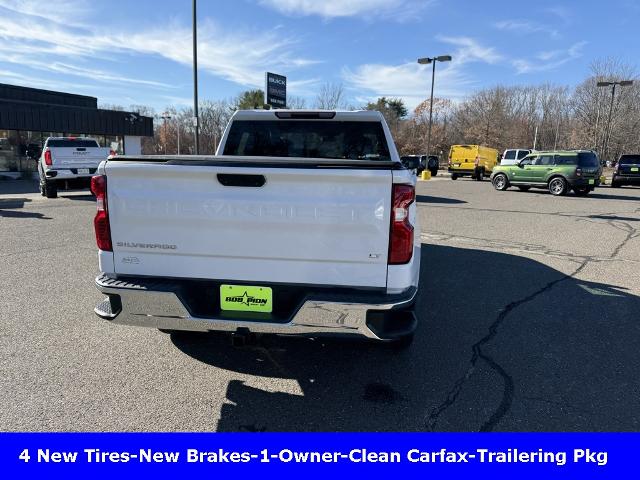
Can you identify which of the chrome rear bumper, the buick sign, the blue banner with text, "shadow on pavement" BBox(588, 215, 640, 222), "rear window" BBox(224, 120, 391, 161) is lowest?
the blue banner with text

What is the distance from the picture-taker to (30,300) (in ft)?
15.9

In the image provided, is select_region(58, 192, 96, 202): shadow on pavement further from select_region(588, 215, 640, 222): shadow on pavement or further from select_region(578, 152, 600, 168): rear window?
select_region(578, 152, 600, 168): rear window

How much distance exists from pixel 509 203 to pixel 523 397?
13.9 meters

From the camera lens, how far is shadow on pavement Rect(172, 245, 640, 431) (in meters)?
2.81

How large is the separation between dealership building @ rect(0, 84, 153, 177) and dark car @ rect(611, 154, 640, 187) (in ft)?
84.5

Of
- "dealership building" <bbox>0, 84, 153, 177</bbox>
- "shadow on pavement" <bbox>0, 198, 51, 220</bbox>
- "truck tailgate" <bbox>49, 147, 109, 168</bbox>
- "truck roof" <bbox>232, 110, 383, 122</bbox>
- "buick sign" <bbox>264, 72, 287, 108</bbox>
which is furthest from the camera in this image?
"buick sign" <bbox>264, 72, 287, 108</bbox>

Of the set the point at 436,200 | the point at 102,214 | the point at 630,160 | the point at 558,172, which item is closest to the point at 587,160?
the point at 558,172

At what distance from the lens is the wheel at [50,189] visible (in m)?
14.5

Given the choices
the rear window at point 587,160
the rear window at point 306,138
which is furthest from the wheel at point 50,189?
the rear window at point 587,160

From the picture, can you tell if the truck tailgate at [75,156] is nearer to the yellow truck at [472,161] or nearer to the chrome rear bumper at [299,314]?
the chrome rear bumper at [299,314]

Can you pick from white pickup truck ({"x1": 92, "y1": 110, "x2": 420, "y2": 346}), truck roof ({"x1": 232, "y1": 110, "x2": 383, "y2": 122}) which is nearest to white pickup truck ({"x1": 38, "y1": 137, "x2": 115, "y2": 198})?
truck roof ({"x1": 232, "y1": 110, "x2": 383, "y2": 122})

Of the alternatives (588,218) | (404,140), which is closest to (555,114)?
(404,140)

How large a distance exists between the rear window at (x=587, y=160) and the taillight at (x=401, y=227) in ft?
61.9

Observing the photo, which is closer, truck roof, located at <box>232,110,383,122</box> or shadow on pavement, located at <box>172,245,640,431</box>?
shadow on pavement, located at <box>172,245,640,431</box>
